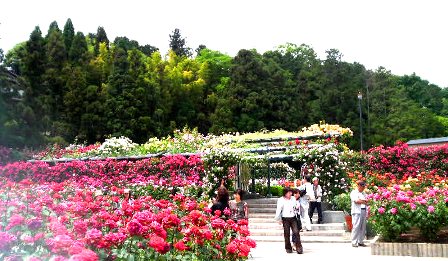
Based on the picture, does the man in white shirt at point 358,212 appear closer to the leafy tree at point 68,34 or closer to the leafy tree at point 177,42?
the leafy tree at point 68,34

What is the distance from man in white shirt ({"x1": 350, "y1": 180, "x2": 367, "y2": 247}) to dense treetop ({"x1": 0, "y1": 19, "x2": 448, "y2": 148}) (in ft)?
65.5

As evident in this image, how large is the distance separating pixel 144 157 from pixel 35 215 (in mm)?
15278

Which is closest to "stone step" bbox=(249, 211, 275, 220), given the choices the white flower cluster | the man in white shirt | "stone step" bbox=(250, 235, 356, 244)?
"stone step" bbox=(250, 235, 356, 244)

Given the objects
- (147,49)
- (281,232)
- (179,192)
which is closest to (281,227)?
(281,232)

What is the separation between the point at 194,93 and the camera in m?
47.5

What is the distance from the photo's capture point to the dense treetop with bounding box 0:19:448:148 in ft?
129

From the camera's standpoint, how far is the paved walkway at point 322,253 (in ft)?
33.5

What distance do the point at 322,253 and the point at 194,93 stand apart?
36.8m

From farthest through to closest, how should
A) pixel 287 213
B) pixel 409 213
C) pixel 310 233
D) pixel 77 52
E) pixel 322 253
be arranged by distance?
pixel 77 52
pixel 310 233
pixel 322 253
pixel 287 213
pixel 409 213

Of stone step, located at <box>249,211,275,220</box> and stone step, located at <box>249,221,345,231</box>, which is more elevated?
stone step, located at <box>249,211,275,220</box>

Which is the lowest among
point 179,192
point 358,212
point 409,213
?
point 358,212

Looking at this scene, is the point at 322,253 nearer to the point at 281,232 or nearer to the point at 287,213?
the point at 287,213

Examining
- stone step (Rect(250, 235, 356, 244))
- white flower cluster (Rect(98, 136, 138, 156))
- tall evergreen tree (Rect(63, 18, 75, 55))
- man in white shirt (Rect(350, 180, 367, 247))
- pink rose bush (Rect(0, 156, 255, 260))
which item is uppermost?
tall evergreen tree (Rect(63, 18, 75, 55))

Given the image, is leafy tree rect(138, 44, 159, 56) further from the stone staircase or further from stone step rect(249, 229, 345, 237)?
stone step rect(249, 229, 345, 237)
